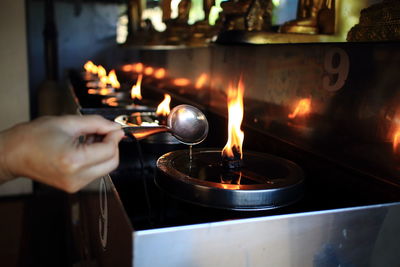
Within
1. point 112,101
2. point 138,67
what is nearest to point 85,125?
point 112,101

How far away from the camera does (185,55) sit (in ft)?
10.2

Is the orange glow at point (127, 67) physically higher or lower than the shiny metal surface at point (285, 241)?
higher

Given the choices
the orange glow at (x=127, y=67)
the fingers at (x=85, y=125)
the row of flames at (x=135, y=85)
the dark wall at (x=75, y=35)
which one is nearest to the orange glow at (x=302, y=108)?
the row of flames at (x=135, y=85)

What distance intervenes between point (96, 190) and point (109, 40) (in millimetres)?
5080

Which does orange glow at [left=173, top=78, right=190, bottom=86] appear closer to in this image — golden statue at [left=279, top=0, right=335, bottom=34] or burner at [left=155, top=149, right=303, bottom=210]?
golden statue at [left=279, top=0, right=335, bottom=34]

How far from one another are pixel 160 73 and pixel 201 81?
1357 millimetres

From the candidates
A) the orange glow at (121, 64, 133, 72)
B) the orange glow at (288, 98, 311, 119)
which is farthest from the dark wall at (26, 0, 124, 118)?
the orange glow at (288, 98, 311, 119)

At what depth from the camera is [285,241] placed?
855 mm

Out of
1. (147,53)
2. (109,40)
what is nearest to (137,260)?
(147,53)

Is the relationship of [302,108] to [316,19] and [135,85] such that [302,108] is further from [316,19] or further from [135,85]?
[135,85]

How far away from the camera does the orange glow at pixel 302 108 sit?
151 cm

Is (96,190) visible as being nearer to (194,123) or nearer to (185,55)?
(194,123)

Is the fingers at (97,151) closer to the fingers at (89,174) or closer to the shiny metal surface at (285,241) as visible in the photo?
the fingers at (89,174)

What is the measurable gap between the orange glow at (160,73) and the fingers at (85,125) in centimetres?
304
